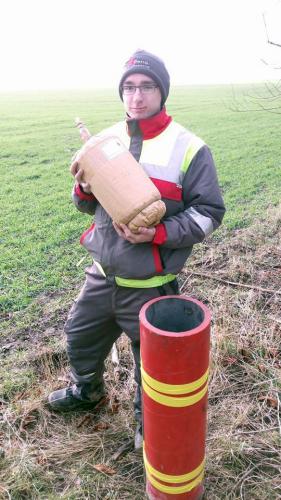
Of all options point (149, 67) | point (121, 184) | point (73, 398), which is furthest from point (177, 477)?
point (149, 67)

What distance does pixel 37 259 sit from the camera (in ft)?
18.8

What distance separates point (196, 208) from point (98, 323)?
90 centimetres

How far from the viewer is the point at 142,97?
2.32 metres

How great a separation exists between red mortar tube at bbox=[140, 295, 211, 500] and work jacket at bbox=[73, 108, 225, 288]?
256 millimetres

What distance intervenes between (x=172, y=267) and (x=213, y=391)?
46.5 inches

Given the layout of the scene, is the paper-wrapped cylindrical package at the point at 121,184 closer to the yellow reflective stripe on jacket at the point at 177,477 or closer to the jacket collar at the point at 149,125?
the jacket collar at the point at 149,125

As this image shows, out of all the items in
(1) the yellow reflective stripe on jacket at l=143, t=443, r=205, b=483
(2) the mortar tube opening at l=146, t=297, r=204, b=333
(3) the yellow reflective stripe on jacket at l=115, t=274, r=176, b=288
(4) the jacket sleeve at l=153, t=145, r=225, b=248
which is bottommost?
(1) the yellow reflective stripe on jacket at l=143, t=443, r=205, b=483

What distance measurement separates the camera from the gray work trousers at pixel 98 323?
2451 millimetres

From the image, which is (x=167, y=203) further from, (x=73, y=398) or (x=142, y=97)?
(x=73, y=398)

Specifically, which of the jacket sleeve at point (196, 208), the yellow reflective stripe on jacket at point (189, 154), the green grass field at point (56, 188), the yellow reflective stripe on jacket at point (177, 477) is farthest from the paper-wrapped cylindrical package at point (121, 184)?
the green grass field at point (56, 188)

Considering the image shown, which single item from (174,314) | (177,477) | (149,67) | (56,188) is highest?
(149,67)

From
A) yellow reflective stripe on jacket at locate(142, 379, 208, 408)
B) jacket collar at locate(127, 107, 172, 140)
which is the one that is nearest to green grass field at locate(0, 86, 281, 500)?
yellow reflective stripe on jacket at locate(142, 379, 208, 408)

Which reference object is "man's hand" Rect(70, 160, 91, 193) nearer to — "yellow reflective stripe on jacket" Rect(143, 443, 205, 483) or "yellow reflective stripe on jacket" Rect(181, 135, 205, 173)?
"yellow reflective stripe on jacket" Rect(181, 135, 205, 173)

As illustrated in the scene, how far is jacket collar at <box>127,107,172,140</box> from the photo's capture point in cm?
231
